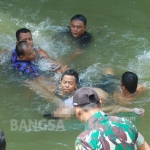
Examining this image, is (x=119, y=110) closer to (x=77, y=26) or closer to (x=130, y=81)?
(x=130, y=81)

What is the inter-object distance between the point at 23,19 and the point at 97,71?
2.32m

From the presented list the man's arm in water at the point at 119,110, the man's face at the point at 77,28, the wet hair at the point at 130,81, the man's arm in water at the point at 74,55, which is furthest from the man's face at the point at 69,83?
the man's face at the point at 77,28

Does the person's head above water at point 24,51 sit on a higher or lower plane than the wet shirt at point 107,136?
higher

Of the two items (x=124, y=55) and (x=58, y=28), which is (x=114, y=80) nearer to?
(x=124, y=55)

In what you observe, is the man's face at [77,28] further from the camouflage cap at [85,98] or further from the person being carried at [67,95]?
the camouflage cap at [85,98]

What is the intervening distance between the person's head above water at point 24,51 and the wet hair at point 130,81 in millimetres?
1502

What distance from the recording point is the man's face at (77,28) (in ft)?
19.0

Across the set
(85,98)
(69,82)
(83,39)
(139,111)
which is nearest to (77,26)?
(83,39)

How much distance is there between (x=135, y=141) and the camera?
242cm

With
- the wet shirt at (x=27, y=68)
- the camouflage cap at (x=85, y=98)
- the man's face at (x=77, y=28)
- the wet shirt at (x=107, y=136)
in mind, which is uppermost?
the man's face at (x=77, y=28)

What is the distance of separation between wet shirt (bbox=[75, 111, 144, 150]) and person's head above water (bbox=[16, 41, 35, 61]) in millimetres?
2778

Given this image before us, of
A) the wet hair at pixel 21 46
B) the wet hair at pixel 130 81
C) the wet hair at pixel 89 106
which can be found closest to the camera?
the wet hair at pixel 89 106

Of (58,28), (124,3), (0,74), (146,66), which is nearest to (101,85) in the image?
(146,66)

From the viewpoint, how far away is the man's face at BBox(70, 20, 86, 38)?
19.0 feet
